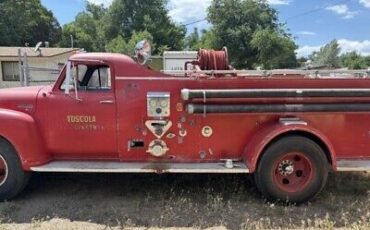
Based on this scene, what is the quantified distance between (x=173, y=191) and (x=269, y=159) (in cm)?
141

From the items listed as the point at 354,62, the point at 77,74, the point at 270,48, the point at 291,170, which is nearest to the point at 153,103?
the point at 77,74

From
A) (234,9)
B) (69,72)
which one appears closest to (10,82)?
(69,72)

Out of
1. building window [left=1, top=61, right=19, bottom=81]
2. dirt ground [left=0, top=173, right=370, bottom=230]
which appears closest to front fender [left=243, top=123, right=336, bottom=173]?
dirt ground [left=0, top=173, right=370, bottom=230]

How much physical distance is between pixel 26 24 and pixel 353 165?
51.0 m

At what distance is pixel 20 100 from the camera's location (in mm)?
5535

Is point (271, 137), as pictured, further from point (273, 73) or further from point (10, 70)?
point (10, 70)

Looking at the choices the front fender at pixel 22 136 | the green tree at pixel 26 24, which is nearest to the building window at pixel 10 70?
the green tree at pixel 26 24

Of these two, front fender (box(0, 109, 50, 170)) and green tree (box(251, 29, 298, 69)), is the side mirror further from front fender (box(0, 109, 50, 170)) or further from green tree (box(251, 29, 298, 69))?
green tree (box(251, 29, 298, 69))

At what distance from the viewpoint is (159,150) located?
17.9 feet

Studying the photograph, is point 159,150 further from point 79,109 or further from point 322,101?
point 322,101

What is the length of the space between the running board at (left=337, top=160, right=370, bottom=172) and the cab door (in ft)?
9.52

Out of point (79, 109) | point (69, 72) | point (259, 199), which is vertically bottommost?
point (259, 199)

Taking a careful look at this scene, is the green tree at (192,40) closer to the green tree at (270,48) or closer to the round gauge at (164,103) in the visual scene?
the green tree at (270,48)

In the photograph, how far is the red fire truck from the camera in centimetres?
527
